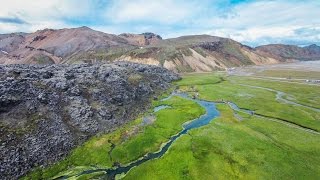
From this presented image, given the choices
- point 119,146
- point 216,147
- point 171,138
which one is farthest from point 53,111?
point 216,147

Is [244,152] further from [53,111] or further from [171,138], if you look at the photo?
[53,111]

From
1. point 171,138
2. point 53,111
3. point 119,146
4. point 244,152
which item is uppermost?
point 53,111

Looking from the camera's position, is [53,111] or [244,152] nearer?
[244,152]

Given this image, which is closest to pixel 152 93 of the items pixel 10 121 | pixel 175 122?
pixel 175 122

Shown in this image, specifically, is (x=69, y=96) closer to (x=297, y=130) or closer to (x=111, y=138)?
(x=111, y=138)

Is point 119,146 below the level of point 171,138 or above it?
above

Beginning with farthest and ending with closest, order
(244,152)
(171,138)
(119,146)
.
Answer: (171,138)
(119,146)
(244,152)

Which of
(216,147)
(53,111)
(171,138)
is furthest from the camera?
(53,111)
